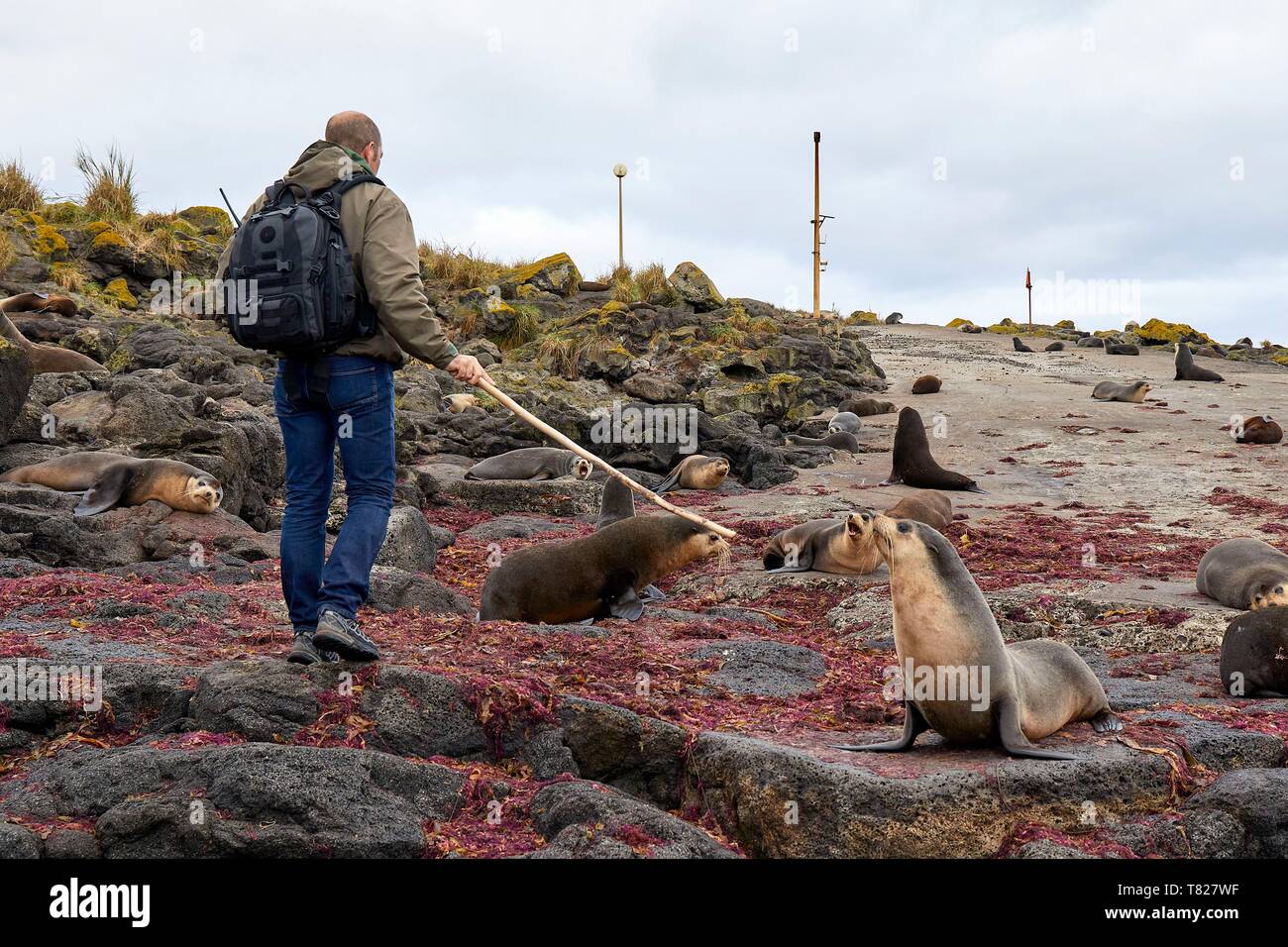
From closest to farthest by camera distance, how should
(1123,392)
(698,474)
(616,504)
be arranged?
1. (616,504)
2. (698,474)
3. (1123,392)

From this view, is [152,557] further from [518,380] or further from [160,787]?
[518,380]

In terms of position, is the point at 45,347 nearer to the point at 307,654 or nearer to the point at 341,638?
the point at 307,654

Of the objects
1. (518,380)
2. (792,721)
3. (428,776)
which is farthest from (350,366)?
(518,380)

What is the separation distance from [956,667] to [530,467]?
10.2m

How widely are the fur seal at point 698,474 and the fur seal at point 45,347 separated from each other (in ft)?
23.6

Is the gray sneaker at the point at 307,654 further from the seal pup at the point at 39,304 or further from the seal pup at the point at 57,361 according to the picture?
the seal pup at the point at 39,304


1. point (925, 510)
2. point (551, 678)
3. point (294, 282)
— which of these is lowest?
point (551, 678)

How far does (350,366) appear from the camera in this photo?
15.5 ft

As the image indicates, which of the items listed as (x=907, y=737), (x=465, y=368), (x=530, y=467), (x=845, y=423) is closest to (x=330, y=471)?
(x=465, y=368)

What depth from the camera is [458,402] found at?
19312 millimetres

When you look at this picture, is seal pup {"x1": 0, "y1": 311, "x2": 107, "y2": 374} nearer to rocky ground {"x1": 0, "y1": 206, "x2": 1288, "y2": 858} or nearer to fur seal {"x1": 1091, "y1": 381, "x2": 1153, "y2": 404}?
rocky ground {"x1": 0, "y1": 206, "x2": 1288, "y2": 858}

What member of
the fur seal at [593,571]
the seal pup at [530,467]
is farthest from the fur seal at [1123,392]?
the fur seal at [593,571]

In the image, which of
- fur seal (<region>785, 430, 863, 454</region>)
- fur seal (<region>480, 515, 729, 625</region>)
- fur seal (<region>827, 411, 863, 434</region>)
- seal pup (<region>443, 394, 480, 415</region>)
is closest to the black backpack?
fur seal (<region>480, 515, 729, 625</region>)

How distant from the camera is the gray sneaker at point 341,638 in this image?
15.4 ft
